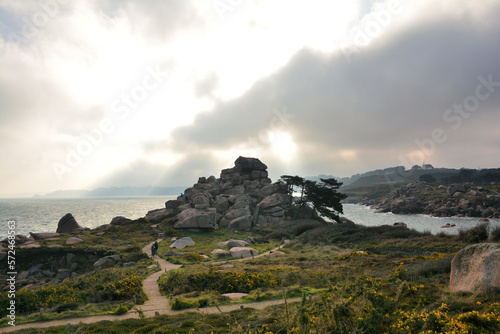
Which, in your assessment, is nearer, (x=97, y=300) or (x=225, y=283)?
(x=97, y=300)

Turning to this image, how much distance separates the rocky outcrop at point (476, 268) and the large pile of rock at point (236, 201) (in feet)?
143

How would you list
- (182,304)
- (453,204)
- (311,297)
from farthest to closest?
(453,204) < (182,304) < (311,297)

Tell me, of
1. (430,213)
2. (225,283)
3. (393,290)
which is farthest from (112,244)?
(430,213)

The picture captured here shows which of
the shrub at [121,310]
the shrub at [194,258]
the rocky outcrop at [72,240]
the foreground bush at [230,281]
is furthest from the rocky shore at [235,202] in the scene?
the shrub at [121,310]

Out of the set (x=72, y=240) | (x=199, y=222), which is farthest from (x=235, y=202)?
(x=72, y=240)

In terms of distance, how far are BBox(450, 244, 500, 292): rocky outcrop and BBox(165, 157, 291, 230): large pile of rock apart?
43589 mm

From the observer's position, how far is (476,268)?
11.2 m

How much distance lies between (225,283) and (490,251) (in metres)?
A: 14.3

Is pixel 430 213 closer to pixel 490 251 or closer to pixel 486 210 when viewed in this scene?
pixel 486 210

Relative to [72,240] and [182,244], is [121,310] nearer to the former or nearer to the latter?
[182,244]

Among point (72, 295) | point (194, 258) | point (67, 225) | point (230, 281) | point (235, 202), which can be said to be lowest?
point (194, 258)

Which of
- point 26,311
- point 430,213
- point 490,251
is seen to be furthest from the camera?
point 430,213

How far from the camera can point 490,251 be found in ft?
35.9

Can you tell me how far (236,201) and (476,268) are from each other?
55.6m
